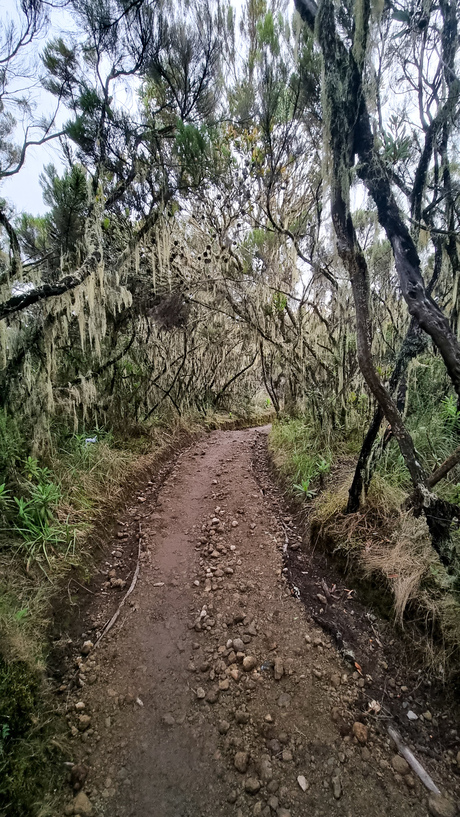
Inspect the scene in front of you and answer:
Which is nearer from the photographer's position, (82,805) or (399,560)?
(82,805)

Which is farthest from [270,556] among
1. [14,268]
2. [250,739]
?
[14,268]

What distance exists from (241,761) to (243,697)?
310 mm

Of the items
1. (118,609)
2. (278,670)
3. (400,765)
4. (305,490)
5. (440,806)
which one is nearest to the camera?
(440,806)

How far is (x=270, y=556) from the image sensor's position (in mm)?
3035

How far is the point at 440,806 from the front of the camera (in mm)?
1379

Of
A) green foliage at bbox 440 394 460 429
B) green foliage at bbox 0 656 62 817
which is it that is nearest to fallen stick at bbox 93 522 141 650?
green foliage at bbox 0 656 62 817

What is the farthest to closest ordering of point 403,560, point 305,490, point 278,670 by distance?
1. point 305,490
2. point 403,560
3. point 278,670

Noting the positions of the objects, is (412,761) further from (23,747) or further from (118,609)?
(118,609)

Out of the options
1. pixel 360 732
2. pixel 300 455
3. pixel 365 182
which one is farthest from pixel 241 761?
pixel 365 182

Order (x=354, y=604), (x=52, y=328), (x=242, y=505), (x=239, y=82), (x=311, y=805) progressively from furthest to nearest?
(x=239, y=82) < (x=242, y=505) < (x=52, y=328) < (x=354, y=604) < (x=311, y=805)

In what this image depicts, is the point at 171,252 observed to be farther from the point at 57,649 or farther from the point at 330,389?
the point at 57,649

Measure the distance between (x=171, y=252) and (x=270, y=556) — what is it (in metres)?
4.53

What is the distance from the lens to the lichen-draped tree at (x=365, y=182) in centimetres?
206

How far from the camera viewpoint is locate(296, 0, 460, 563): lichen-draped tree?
6.75ft
